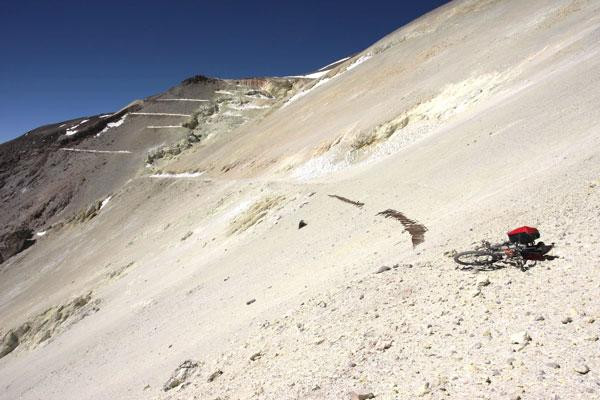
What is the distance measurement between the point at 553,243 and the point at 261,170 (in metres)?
25.1

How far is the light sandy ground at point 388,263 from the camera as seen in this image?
4562 mm

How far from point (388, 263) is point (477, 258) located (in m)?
2.05

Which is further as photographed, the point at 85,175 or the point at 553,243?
the point at 85,175

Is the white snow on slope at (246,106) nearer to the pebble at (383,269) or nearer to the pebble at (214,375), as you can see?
the pebble at (383,269)

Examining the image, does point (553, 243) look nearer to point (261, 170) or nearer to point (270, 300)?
point (270, 300)

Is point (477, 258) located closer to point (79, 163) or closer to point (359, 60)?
point (359, 60)

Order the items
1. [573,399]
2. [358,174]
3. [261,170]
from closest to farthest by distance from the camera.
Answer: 1. [573,399]
2. [358,174]
3. [261,170]

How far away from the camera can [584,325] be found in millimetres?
4016

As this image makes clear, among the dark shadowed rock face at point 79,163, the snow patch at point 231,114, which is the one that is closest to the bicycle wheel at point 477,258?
the dark shadowed rock face at point 79,163

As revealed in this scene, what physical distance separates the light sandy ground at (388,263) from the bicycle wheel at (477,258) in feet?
0.80

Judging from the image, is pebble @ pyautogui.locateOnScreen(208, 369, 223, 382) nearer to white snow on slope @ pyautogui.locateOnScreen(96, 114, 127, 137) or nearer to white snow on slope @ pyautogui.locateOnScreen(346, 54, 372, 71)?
white snow on slope @ pyautogui.locateOnScreen(346, 54, 372, 71)

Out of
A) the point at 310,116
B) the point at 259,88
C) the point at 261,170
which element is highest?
the point at 259,88

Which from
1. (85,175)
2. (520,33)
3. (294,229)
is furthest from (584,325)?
(85,175)

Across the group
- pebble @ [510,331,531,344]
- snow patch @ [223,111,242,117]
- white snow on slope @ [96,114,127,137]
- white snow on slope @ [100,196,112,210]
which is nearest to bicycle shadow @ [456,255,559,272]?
pebble @ [510,331,531,344]
